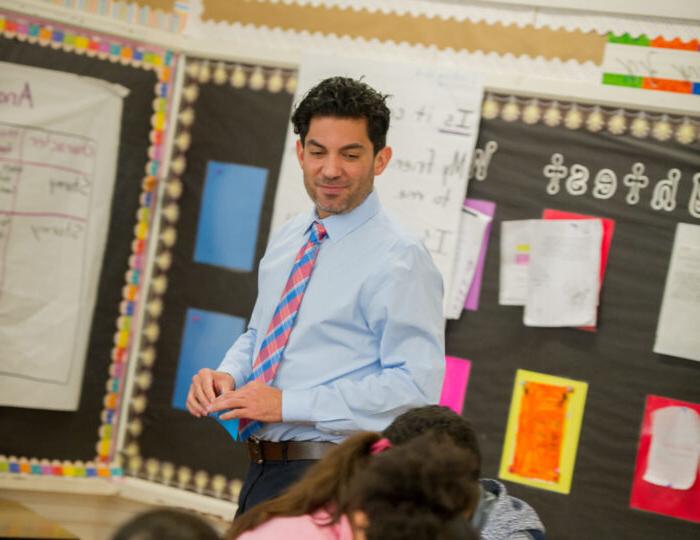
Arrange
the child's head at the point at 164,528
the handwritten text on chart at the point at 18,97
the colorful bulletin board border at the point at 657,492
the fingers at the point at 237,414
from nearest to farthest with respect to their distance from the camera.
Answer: the child's head at the point at 164,528, the fingers at the point at 237,414, the colorful bulletin board border at the point at 657,492, the handwritten text on chart at the point at 18,97

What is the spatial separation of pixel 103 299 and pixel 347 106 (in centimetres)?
203

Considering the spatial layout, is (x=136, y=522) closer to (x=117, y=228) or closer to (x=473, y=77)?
(x=473, y=77)

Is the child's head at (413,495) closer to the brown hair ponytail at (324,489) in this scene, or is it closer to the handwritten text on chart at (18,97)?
the brown hair ponytail at (324,489)

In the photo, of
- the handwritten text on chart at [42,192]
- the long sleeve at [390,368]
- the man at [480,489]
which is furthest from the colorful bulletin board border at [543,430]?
the handwritten text on chart at [42,192]

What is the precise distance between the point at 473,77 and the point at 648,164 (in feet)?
2.11

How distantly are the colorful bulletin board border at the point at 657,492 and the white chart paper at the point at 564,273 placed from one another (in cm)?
34

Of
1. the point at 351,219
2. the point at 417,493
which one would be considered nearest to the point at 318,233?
the point at 351,219

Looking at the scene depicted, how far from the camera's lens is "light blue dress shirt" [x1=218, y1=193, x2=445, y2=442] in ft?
6.00

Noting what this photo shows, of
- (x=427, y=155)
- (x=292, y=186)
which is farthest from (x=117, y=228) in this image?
(x=427, y=155)

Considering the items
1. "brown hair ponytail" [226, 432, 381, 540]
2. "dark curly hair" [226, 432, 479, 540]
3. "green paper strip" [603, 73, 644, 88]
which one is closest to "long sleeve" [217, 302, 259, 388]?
"brown hair ponytail" [226, 432, 381, 540]

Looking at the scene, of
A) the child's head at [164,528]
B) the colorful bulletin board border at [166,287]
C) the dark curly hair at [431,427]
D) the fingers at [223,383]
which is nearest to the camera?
the child's head at [164,528]

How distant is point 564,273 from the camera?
313cm

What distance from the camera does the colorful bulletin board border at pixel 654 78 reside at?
3080 mm

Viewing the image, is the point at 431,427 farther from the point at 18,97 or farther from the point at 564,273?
the point at 18,97
